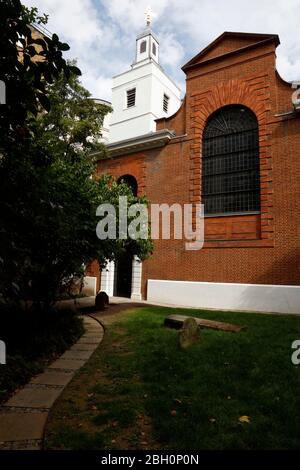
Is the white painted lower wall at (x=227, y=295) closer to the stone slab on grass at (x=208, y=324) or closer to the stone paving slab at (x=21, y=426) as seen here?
the stone slab on grass at (x=208, y=324)

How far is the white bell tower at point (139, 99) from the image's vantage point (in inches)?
1197

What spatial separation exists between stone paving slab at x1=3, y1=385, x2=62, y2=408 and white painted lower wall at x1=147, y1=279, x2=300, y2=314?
37.0ft

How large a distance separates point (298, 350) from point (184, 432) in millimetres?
3856

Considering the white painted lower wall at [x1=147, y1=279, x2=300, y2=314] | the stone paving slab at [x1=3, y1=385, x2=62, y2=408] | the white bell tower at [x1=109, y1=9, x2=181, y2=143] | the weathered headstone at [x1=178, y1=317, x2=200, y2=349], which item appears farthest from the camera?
the white bell tower at [x1=109, y1=9, x2=181, y2=143]

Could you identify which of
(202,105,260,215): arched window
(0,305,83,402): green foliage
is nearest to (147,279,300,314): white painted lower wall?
(202,105,260,215): arched window

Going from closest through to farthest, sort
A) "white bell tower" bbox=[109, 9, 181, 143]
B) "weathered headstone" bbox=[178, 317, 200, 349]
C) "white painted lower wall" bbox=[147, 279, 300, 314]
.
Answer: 1. "weathered headstone" bbox=[178, 317, 200, 349]
2. "white painted lower wall" bbox=[147, 279, 300, 314]
3. "white bell tower" bbox=[109, 9, 181, 143]

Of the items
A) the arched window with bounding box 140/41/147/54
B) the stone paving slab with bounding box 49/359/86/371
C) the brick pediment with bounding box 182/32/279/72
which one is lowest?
the stone paving slab with bounding box 49/359/86/371

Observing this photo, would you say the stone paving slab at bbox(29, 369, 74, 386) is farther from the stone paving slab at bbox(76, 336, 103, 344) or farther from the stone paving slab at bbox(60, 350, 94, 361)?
the stone paving slab at bbox(76, 336, 103, 344)

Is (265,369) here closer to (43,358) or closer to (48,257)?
(43,358)

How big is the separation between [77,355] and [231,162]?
12932mm

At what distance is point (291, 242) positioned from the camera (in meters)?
14.5

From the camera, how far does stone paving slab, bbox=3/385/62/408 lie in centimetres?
467

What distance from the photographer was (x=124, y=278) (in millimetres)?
20734

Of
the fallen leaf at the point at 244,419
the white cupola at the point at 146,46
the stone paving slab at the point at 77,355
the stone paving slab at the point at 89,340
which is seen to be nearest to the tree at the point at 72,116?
the stone paving slab at the point at 89,340
